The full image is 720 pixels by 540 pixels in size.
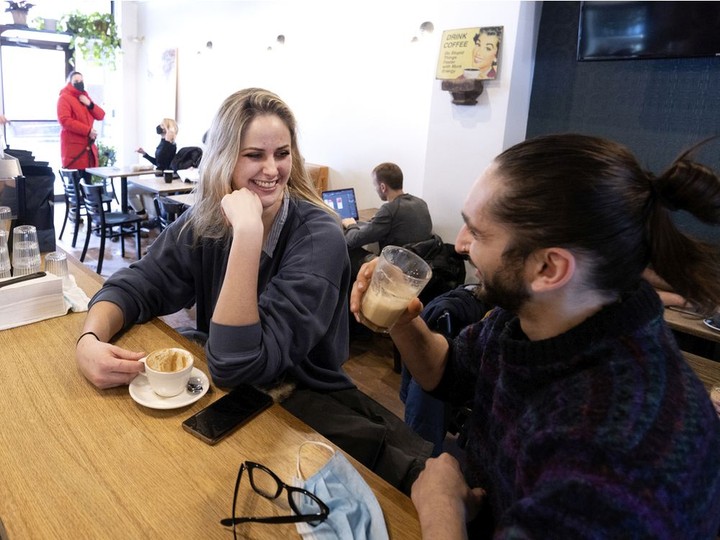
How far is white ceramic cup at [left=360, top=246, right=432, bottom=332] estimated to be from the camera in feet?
3.24

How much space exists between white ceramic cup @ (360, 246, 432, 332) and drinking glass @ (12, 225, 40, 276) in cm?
105

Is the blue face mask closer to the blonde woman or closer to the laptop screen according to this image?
the blonde woman

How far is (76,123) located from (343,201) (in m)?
3.77

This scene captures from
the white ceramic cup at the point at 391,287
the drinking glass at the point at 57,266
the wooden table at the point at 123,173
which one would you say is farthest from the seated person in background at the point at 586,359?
the wooden table at the point at 123,173

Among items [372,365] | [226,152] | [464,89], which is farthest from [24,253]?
[464,89]

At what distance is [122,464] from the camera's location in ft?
2.71

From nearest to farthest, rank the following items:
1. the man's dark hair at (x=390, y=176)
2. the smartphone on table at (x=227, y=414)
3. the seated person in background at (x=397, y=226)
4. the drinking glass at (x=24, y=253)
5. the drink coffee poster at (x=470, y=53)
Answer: the smartphone on table at (x=227, y=414), the drinking glass at (x=24, y=253), the drink coffee poster at (x=470, y=53), the seated person in background at (x=397, y=226), the man's dark hair at (x=390, y=176)

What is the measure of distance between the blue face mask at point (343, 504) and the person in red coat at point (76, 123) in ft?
20.6

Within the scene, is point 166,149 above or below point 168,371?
above

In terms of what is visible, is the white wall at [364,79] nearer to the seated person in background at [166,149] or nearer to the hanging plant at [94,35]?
the hanging plant at [94,35]

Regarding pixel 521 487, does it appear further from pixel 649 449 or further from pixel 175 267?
pixel 175 267

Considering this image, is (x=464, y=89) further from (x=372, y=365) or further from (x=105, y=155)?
(x=105, y=155)

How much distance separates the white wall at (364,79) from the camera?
3.19 meters

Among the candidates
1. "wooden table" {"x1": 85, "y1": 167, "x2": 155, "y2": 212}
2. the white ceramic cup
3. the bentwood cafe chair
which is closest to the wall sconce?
the white ceramic cup
